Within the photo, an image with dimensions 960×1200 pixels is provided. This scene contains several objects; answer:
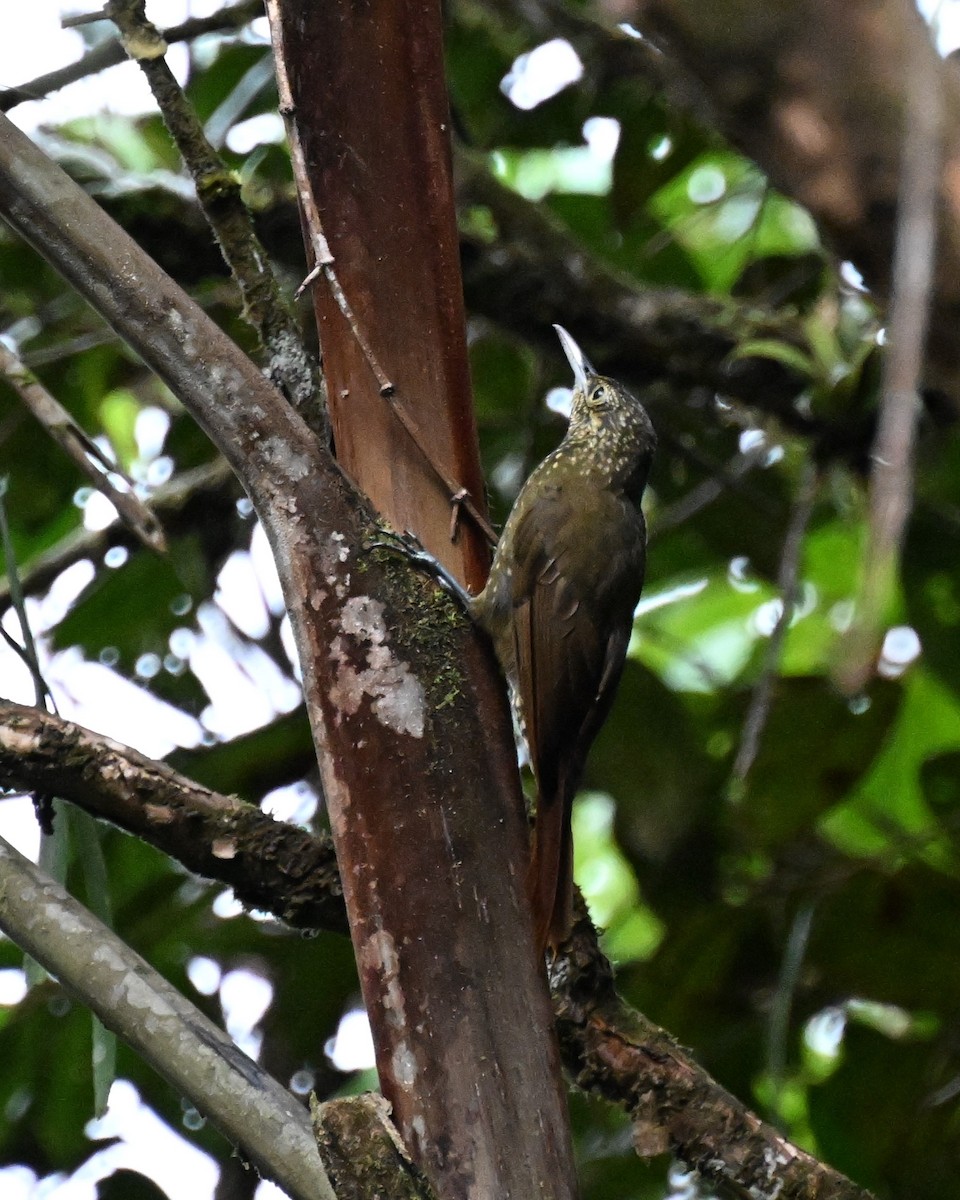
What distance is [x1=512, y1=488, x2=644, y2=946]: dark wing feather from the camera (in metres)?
2.29

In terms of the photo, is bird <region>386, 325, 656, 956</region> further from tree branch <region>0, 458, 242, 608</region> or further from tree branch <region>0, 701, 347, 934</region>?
tree branch <region>0, 458, 242, 608</region>

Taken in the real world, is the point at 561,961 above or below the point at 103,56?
below

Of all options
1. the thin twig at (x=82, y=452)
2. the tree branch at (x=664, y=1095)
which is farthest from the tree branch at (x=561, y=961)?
the thin twig at (x=82, y=452)

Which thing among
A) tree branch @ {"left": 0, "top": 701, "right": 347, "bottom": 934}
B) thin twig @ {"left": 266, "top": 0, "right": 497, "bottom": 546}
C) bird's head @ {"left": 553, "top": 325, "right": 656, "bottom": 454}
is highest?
bird's head @ {"left": 553, "top": 325, "right": 656, "bottom": 454}

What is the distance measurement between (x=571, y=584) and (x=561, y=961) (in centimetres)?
100

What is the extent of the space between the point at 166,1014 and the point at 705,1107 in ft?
2.03

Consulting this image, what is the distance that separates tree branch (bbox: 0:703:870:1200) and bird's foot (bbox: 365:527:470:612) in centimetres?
35

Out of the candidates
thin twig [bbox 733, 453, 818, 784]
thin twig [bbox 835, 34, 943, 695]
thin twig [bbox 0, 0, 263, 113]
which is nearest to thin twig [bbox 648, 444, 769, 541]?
thin twig [bbox 733, 453, 818, 784]

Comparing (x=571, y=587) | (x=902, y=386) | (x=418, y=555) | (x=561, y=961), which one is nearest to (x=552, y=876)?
(x=561, y=961)

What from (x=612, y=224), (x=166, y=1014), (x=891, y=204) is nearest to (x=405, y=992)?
(x=166, y=1014)

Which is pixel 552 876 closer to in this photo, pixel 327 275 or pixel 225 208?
pixel 327 275

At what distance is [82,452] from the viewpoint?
78.6 inches

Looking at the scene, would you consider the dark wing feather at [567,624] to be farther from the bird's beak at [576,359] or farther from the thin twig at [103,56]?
the thin twig at [103,56]

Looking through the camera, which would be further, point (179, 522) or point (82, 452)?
point (179, 522)
